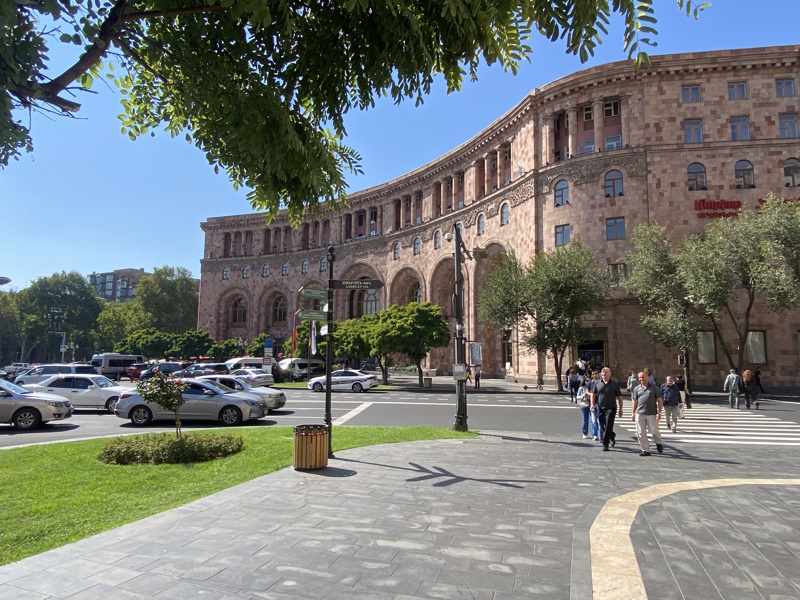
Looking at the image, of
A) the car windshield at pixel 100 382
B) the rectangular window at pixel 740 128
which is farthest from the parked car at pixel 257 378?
the rectangular window at pixel 740 128

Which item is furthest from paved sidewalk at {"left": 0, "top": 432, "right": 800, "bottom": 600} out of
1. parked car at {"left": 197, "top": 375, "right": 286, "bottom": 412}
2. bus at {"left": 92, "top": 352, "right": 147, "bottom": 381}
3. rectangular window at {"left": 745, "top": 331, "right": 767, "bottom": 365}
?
bus at {"left": 92, "top": 352, "right": 147, "bottom": 381}

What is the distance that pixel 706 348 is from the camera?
3222cm

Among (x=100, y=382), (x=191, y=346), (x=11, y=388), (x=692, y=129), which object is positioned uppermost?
(x=692, y=129)

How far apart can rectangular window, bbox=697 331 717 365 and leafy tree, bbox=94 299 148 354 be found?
7384 centimetres

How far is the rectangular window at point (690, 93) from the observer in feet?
111

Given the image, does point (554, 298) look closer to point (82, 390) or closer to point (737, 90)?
point (737, 90)

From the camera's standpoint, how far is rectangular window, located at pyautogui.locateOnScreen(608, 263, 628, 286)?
32.2m

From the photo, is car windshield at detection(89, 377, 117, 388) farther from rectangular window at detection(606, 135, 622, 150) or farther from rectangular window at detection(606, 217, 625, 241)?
rectangular window at detection(606, 135, 622, 150)

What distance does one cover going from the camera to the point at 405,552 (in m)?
4.80

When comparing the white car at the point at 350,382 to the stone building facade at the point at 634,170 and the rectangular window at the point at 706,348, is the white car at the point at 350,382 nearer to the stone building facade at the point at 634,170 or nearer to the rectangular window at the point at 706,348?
the stone building facade at the point at 634,170

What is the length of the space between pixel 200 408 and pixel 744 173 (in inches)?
1410

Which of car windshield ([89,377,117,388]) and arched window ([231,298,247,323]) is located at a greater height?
arched window ([231,298,247,323])

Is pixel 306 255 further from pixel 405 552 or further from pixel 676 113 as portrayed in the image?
pixel 405 552

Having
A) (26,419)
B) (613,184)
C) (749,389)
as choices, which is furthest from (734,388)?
(26,419)
